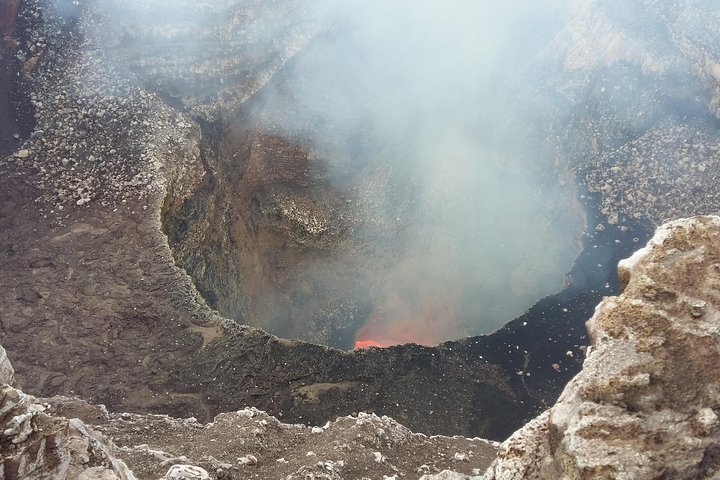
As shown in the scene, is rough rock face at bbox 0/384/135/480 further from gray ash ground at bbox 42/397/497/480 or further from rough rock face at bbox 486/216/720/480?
rough rock face at bbox 486/216/720/480

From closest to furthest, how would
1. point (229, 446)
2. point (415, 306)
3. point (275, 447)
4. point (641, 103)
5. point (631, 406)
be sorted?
point (631, 406), point (229, 446), point (275, 447), point (641, 103), point (415, 306)

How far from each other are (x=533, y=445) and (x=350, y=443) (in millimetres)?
4511

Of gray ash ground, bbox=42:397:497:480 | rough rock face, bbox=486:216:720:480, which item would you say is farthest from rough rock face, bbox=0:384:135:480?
rough rock face, bbox=486:216:720:480

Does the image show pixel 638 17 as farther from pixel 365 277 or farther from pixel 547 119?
pixel 365 277

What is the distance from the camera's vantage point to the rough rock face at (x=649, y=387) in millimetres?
5445

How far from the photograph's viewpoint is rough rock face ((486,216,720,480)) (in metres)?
5.45

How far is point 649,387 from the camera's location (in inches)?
233

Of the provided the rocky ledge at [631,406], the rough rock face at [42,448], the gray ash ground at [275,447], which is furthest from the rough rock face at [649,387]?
the rough rock face at [42,448]

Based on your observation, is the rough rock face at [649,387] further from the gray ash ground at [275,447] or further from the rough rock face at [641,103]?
the rough rock face at [641,103]

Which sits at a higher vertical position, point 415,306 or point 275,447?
point 415,306

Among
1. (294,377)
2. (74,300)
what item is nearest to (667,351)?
(294,377)

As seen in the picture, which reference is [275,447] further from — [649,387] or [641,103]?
[641,103]

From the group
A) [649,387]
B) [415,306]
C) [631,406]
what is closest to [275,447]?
[631,406]

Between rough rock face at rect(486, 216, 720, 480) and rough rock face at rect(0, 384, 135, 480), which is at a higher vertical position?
rough rock face at rect(486, 216, 720, 480)
